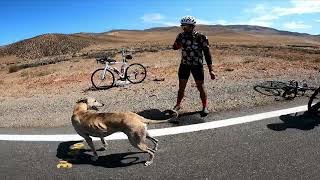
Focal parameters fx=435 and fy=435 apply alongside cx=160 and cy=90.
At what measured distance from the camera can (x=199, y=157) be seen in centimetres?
758

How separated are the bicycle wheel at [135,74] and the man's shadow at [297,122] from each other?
877 cm

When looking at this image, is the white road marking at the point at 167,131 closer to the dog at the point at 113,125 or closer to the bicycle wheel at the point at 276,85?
the dog at the point at 113,125

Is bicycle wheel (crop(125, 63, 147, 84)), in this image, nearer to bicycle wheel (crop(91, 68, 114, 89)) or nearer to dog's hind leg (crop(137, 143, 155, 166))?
bicycle wheel (crop(91, 68, 114, 89))

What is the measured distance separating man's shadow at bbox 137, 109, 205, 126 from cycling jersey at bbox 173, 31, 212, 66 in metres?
1.22

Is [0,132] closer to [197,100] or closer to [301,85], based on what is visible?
[197,100]

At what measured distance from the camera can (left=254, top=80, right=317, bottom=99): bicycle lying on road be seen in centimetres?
1195

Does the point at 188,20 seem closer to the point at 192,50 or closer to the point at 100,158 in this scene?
the point at 192,50

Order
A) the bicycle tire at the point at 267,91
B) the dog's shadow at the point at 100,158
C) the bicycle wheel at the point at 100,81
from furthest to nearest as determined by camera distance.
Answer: the bicycle wheel at the point at 100,81 → the bicycle tire at the point at 267,91 → the dog's shadow at the point at 100,158

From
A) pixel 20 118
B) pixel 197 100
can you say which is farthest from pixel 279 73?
pixel 20 118

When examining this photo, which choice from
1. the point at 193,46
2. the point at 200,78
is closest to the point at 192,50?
the point at 193,46

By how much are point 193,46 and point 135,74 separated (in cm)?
803

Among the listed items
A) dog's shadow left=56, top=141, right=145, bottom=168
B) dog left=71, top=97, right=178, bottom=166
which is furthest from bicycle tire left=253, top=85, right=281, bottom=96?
dog's shadow left=56, top=141, right=145, bottom=168

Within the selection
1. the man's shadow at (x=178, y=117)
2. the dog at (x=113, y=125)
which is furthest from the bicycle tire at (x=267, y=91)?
the dog at (x=113, y=125)

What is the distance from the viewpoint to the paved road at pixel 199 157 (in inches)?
274
